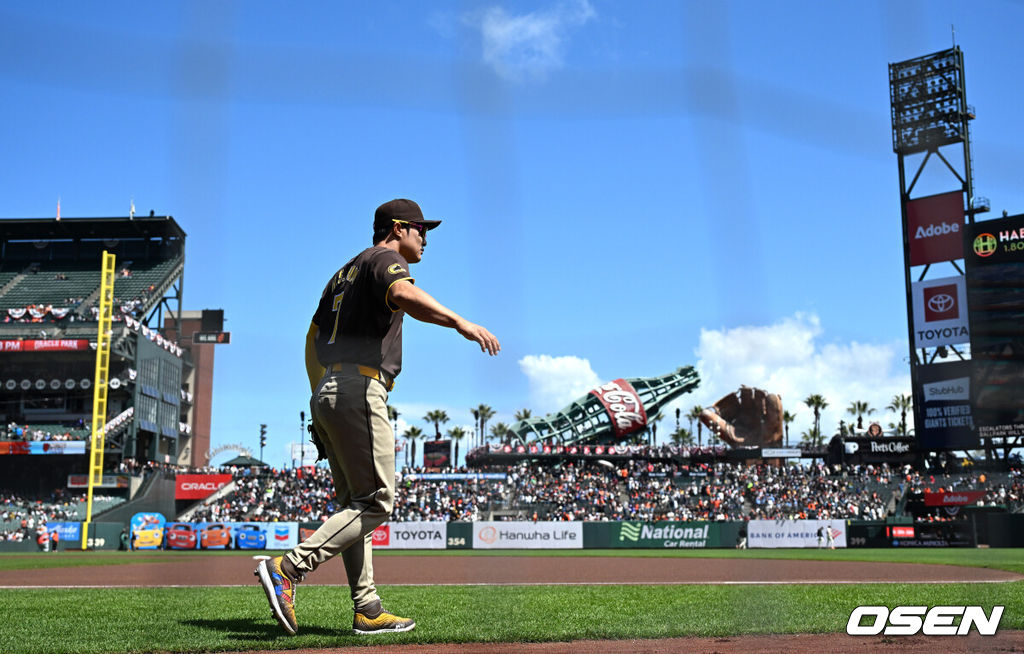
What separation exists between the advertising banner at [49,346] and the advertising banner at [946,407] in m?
42.9

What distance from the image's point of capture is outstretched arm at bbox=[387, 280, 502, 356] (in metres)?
4.04

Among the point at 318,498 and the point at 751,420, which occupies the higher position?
the point at 751,420

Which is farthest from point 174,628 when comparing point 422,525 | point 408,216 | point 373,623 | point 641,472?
point 641,472

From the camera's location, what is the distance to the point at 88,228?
60.4 metres

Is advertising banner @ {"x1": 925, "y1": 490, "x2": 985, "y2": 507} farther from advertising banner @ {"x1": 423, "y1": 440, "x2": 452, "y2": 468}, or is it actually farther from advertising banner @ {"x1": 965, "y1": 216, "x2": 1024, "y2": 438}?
advertising banner @ {"x1": 423, "y1": 440, "x2": 452, "y2": 468}

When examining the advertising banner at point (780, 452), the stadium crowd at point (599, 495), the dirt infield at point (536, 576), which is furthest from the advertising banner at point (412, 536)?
the advertising banner at point (780, 452)

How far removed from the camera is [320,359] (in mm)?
4832

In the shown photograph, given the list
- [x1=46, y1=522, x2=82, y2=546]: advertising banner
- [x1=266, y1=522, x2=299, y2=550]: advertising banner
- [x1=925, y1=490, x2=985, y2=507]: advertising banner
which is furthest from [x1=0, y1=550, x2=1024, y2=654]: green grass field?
[x1=925, y1=490, x2=985, y2=507]: advertising banner

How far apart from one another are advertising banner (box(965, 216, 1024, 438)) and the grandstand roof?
46.5 m

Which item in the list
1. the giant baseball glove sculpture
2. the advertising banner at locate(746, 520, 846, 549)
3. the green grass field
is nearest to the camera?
the green grass field

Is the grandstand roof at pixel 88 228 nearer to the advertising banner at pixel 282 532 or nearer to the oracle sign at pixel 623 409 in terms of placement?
the oracle sign at pixel 623 409

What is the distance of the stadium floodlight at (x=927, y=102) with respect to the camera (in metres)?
45.1

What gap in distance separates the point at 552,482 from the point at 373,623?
39834 millimetres

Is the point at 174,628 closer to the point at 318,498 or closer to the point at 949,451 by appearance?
the point at 318,498
